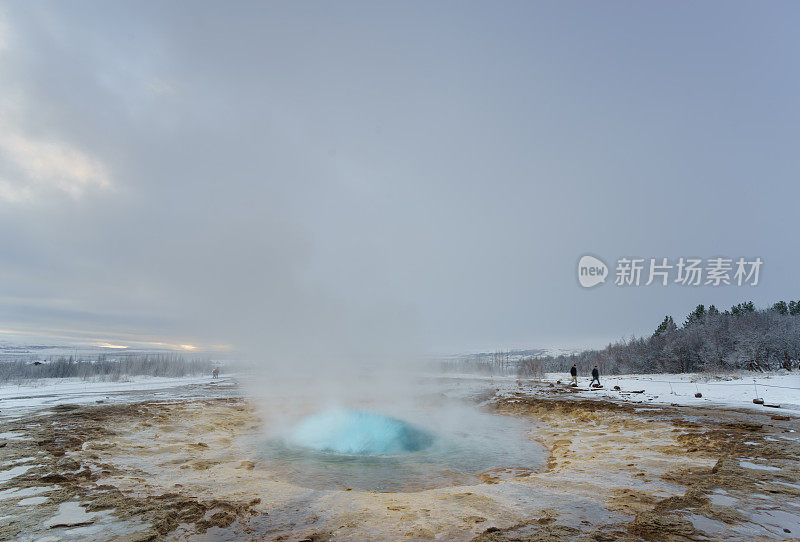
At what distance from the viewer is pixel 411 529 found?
532 cm

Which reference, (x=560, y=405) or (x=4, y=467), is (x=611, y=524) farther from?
(x=560, y=405)

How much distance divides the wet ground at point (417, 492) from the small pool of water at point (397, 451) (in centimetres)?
30

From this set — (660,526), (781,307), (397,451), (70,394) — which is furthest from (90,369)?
(781,307)

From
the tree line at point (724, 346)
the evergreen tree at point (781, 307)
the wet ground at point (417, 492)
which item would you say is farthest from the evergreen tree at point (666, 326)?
the wet ground at point (417, 492)

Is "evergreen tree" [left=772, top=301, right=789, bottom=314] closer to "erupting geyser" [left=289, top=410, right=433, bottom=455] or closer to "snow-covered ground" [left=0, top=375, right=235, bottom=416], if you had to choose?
"erupting geyser" [left=289, top=410, right=433, bottom=455]

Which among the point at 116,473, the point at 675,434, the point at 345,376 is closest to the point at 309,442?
the point at 116,473

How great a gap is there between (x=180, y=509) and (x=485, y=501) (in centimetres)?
516

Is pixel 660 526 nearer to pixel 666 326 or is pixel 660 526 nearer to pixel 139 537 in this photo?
pixel 139 537

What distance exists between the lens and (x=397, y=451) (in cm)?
1234

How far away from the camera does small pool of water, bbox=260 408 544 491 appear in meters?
9.26

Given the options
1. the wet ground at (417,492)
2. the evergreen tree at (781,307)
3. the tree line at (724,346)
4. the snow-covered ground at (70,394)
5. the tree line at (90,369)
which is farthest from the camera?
the evergreen tree at (781,307)

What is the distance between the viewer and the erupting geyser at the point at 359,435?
12617 millimetres

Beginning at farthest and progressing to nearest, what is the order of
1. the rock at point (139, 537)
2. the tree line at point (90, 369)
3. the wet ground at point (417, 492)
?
→ the tree line at point (90, 369) → the wet ground at point (417, 492) → the rock at point (139, 537)

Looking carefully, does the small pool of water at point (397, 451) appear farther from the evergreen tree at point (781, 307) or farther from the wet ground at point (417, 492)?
the evergreen tree at point (781, 307)
